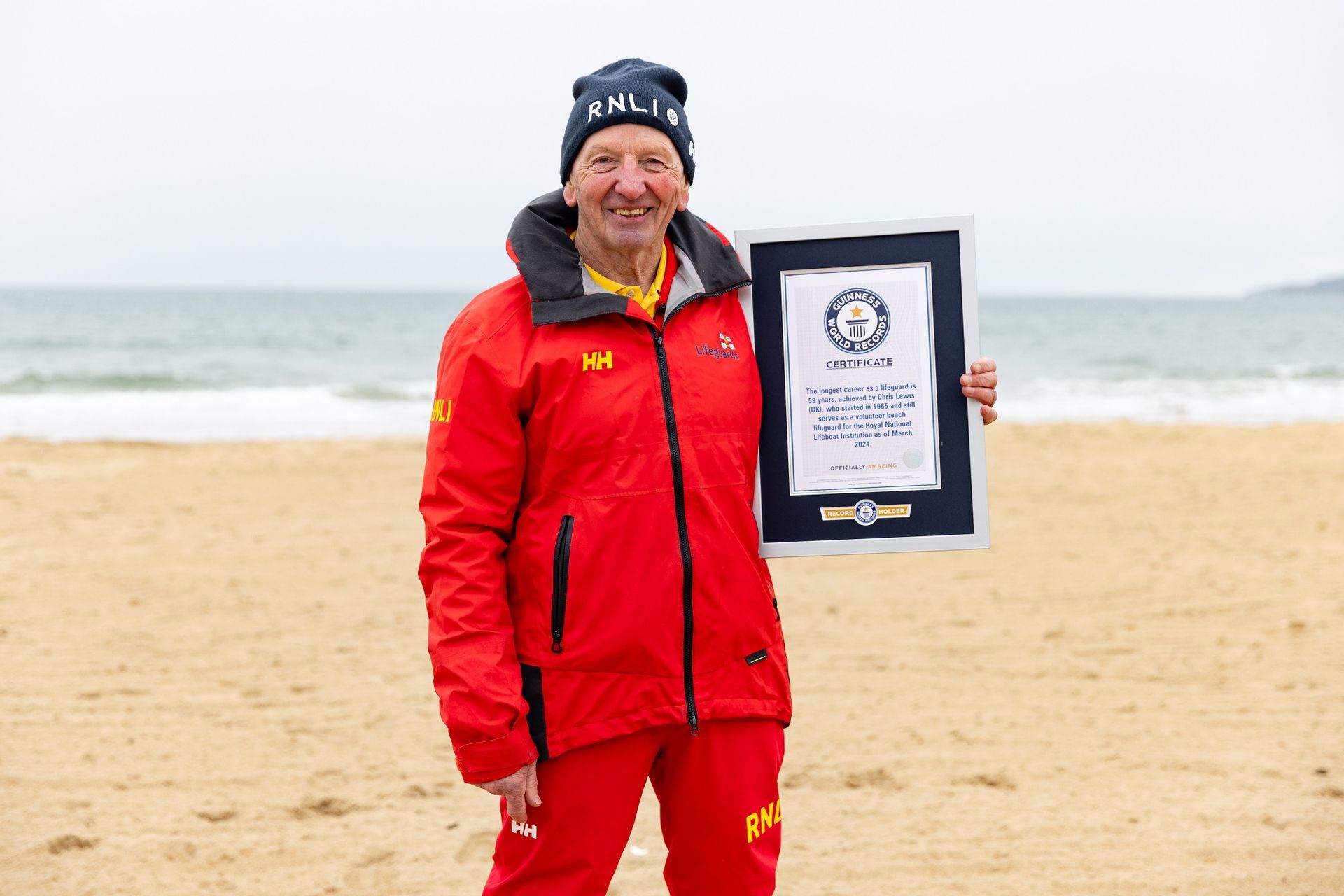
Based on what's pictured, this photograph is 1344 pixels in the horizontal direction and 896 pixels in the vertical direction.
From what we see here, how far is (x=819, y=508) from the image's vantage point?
2375 mm

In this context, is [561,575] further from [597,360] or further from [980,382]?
[980,382]

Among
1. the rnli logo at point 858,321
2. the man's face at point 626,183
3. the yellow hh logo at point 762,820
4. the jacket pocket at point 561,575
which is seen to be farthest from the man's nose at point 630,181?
the yellow hh logo at point 762,820

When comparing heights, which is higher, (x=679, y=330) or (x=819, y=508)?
(x=679, y=330)

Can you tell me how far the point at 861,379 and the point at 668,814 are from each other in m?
1.02

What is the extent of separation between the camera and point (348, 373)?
2480cm

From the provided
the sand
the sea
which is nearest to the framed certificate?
the sand

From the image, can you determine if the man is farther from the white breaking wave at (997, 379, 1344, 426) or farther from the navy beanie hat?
the white breaking wave at (997, 379, 1344, 426)

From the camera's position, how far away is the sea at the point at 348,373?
660 inches

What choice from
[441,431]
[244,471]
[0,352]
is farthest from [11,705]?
[0,352]

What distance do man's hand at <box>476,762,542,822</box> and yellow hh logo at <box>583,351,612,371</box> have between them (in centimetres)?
77

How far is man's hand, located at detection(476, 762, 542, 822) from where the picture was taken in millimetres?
2064

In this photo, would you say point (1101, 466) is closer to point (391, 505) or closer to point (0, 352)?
point (391, 505)

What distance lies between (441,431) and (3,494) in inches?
364

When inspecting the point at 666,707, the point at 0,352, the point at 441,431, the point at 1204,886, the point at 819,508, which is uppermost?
the point at 0,352
